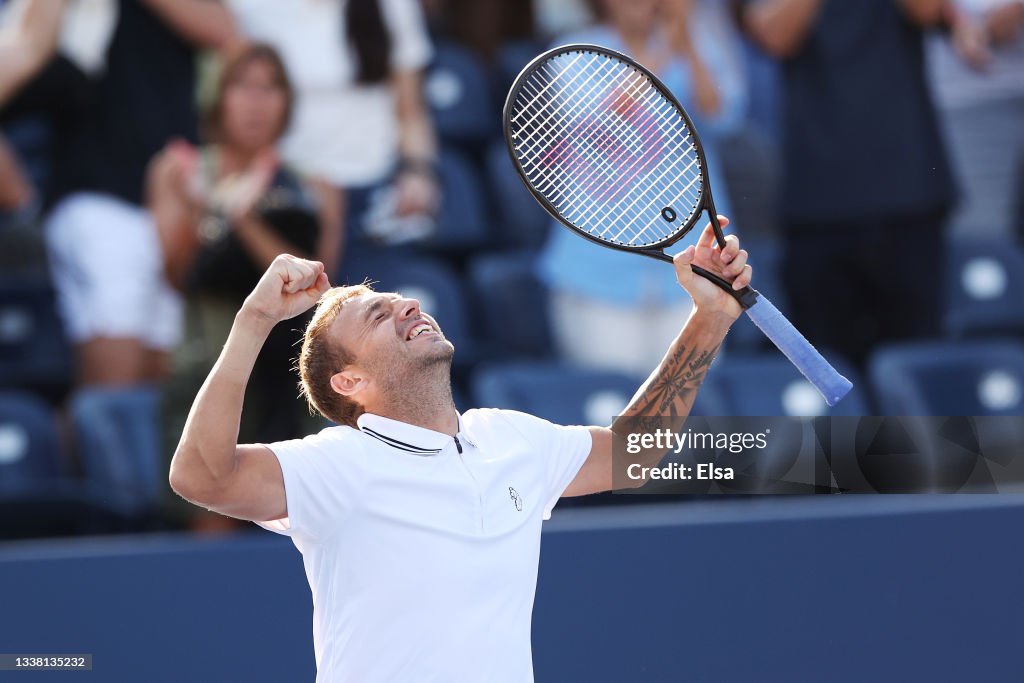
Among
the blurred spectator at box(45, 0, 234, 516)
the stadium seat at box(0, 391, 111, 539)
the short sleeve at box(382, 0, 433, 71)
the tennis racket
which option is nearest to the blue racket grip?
the tennis racket

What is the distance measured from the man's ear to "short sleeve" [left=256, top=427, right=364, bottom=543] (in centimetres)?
13

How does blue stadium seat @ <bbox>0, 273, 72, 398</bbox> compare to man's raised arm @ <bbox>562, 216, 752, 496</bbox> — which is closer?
man's raised arm @ <bbox>562, 216, 752, 496</bbox>

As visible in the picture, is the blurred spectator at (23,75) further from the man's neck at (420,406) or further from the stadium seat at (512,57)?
the man's neck at (420,406)

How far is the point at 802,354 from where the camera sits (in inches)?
95.7

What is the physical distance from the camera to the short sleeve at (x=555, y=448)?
253 centimetres

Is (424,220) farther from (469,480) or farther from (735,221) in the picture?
(469,480)

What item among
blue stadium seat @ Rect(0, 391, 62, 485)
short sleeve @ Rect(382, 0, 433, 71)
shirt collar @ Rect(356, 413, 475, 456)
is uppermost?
short sleeve @ Rect(382, 0, 433, 71)

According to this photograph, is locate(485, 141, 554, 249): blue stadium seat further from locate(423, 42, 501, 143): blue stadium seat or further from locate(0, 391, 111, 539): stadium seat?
locate(0, 391, 111, 539): stadium seat

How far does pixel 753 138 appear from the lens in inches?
210

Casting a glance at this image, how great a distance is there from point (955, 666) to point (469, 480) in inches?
71.2

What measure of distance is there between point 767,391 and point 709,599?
89 cm

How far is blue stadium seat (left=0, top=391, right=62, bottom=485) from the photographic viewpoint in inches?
150

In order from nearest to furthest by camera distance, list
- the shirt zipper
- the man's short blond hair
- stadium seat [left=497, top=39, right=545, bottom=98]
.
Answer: the shirt zipper → the man's short blond hair → stadium seat [left=497, top=39, right=545, bottom=98]

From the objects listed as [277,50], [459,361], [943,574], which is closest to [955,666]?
[943,574]
